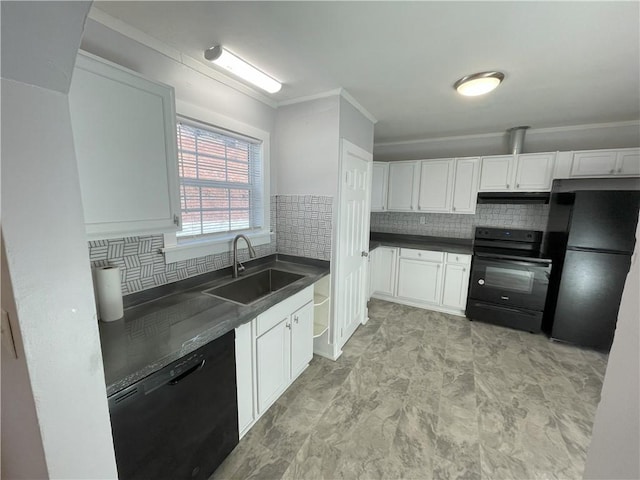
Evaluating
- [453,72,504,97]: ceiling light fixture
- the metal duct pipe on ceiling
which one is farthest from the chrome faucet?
the metal duct pipe on ceiling

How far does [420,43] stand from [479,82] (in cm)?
67

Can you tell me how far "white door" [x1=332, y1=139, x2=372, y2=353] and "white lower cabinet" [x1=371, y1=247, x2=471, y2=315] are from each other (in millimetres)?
801

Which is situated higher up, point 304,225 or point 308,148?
point 308,148

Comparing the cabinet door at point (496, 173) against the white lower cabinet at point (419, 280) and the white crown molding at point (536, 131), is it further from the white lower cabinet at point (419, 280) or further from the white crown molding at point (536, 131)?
the white lower cabinet at point (419, 280)

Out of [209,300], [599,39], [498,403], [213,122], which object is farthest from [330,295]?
[599,39]

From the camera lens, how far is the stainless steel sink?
1929 mm

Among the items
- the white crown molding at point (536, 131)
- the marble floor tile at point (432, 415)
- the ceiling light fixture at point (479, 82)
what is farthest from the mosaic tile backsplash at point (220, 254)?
the white crown molding at point (536, 131)

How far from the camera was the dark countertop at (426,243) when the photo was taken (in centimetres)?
337

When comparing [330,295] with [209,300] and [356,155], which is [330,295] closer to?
[209,300]

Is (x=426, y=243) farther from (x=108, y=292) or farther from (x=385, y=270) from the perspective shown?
(x=108, y=292)

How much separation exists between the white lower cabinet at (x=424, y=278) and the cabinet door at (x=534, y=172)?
107cm

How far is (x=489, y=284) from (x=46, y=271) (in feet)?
12.0

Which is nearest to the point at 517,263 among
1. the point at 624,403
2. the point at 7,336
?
the point at 624,403

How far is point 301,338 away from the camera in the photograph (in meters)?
2.02
